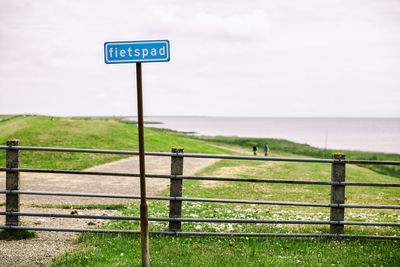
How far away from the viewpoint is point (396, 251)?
21.5 ft

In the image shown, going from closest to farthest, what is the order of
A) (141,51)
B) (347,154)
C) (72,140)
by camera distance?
(141,51), (72,140), (347,154)

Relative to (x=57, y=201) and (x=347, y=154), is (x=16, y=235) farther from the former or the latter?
(x=347, y=154)

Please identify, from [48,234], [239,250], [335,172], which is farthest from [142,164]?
[335,172]

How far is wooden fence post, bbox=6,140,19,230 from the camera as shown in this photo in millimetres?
7152

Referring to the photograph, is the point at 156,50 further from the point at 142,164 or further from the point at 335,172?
the point at 335,172

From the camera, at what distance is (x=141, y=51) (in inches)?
200

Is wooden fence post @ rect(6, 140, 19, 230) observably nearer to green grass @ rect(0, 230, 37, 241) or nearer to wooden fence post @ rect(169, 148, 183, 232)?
green grass @ rect(0, 230, 37, 241)

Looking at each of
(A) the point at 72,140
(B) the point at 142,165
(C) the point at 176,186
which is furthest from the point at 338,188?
(A) the point at 72,140

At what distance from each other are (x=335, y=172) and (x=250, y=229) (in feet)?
7.72

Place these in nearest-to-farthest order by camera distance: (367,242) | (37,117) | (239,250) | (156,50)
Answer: (156,50) → (239,250) → (367,242) → (37,117)

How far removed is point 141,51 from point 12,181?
167 inches

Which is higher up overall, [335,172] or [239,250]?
[335,172]

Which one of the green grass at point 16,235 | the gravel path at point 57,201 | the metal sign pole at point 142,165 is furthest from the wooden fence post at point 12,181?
the metal sign pole at point 142,165

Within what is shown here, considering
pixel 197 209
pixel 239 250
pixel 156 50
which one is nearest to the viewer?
pixel 156 50
